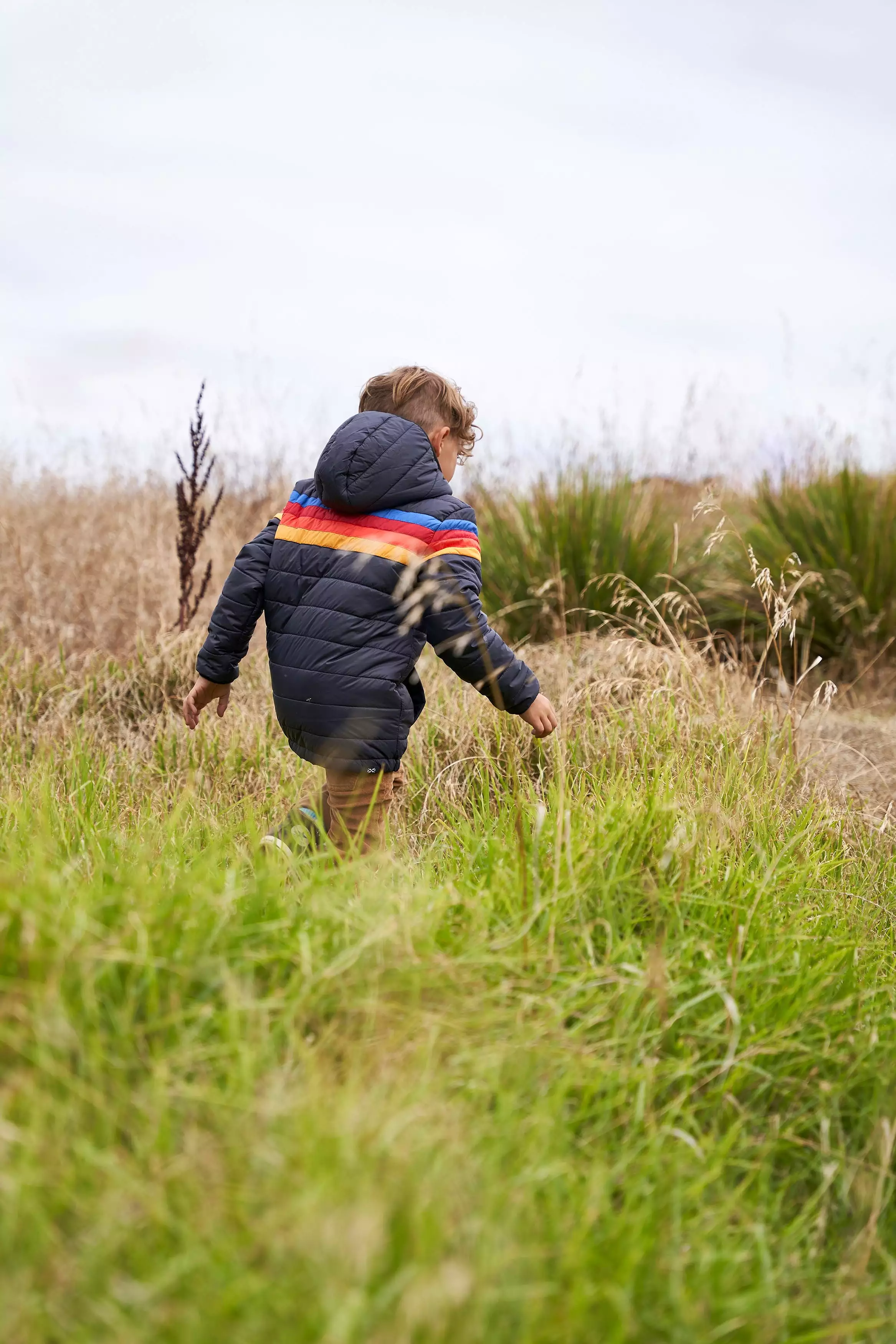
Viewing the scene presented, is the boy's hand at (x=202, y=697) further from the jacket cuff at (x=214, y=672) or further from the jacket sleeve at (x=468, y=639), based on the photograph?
the jacket sleeve at (x=468, y=639)

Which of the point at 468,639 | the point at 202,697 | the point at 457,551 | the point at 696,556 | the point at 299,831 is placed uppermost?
the point at 457,551

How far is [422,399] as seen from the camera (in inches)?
114

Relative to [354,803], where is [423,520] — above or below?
above

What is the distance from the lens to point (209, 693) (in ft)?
9.69

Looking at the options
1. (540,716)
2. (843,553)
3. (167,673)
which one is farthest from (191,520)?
(843,553)

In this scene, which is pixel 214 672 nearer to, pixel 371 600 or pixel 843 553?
pixel 371 600

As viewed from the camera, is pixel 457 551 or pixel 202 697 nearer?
pixel 457 551

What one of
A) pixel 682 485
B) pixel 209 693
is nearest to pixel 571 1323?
pixel 209 693

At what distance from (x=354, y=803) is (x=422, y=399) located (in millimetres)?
1108

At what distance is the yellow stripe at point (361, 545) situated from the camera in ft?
8.56

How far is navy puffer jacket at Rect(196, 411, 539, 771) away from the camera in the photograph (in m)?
2.60

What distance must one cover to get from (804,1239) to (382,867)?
949 mm

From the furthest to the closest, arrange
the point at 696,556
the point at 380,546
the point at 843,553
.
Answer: the point at 696,556
the point at 843,553
the point at 380,546

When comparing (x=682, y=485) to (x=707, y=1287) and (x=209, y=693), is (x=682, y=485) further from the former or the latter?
(x=707, y=1287)
